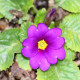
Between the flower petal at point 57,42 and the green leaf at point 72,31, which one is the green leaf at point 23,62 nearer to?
the flower petal at point 57,42

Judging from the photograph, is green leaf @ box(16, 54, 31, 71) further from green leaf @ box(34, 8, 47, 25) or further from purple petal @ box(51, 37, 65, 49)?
green leaf @ box(34, 8, 47, 25)

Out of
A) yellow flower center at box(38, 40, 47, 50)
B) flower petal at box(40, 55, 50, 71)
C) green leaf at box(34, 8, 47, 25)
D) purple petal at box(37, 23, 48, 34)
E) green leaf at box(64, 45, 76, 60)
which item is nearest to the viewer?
purple petal at box(37, 23, 48, 34)

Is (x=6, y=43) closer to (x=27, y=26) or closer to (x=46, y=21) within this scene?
(x=27, y=26)

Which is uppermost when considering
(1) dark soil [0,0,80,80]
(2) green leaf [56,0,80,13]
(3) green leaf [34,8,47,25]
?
(2) green leaf [56,0,80,13]

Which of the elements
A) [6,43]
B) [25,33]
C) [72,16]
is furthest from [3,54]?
[72,16]

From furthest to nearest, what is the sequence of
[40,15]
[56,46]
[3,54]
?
[40,15] < [3,54] < [56,46]

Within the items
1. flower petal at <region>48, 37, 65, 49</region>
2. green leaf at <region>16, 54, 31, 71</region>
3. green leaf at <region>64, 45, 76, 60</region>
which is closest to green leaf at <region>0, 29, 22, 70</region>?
green leaf at <region>16, 54, 31, 71</region>

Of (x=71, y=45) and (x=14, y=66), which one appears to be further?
(x=14, y=66)
